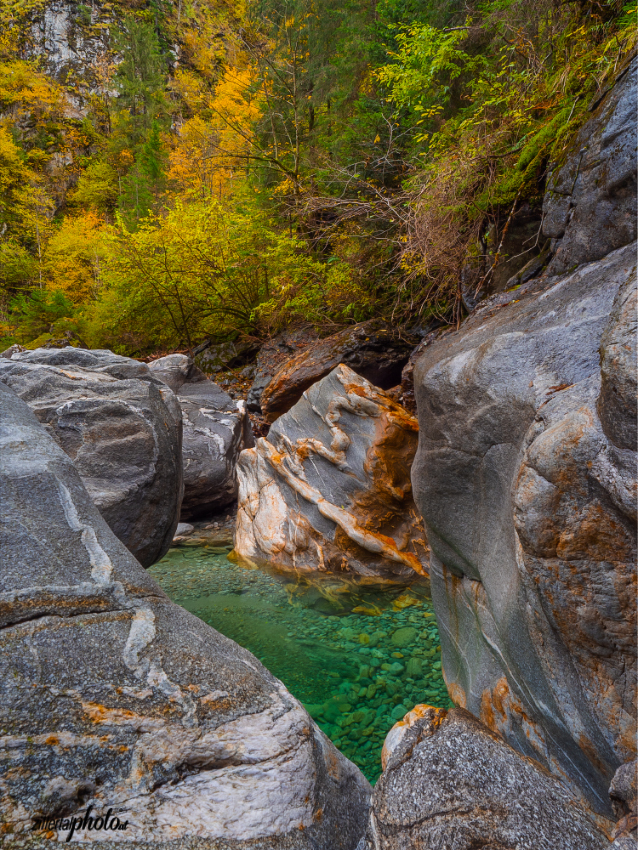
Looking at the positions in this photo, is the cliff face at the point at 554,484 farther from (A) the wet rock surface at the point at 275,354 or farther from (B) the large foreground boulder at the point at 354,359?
(A) the wet rock surface at the point at 275,354

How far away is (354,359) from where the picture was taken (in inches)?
289

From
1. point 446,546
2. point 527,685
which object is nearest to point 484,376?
point 446,546

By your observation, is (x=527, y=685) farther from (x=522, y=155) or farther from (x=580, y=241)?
(x=522, y=155)

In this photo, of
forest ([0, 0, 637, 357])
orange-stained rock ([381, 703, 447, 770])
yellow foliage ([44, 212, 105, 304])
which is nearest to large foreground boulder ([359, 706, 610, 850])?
orange-stained rock ([381, 703, 447, 770])

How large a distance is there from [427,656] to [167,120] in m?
25.3

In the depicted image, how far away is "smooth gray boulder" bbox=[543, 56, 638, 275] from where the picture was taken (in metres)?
2.45

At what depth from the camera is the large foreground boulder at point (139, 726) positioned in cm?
143

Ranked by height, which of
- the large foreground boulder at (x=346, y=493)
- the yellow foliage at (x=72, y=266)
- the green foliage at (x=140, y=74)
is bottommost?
the large foreground boulder at (x=346, y=493)


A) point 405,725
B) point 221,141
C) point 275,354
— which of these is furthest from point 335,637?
point 221,141

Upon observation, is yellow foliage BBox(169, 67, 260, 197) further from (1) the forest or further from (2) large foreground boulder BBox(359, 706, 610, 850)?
(2) large foreground boulder BBox(359, 706, 610, 850)

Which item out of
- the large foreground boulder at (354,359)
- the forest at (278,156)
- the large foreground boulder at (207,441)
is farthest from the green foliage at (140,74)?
the large foreground boulder at (354,359)

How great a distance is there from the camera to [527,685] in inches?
91.4

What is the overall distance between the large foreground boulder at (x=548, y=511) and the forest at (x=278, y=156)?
179cm

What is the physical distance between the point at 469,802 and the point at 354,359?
247 inches
